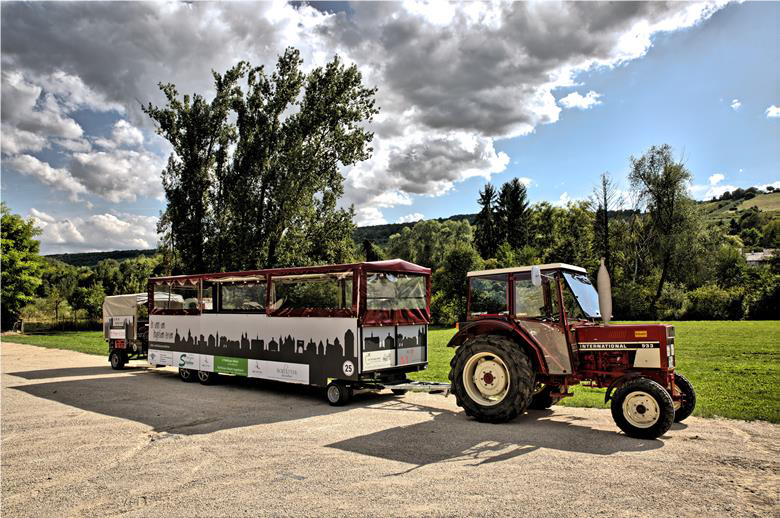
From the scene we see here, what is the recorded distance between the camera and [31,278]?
139 feet

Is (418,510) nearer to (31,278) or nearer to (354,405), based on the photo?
(354,405)

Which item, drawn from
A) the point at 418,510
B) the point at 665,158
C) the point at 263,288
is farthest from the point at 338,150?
the point at 665,158

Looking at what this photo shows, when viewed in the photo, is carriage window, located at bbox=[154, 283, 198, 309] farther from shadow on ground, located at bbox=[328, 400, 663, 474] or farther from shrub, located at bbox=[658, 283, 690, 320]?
shrub, located at bbox=[658, 283, 690, 320]

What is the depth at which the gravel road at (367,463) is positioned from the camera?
5.27 m

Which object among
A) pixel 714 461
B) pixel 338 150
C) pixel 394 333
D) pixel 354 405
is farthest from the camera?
pixel 338 150

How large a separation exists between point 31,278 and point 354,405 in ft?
140

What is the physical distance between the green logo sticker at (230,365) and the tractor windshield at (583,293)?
845 centimetres

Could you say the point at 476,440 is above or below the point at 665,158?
below

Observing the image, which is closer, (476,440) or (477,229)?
(476,440)

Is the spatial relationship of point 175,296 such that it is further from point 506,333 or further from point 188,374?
point 506,333

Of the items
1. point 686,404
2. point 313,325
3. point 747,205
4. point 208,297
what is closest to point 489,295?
point 686,404

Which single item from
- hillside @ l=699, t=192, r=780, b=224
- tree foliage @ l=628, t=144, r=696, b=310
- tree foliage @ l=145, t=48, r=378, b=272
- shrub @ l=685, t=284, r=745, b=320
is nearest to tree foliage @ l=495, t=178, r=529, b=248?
tree foliage @ l=628, t=144, r=696, b=310

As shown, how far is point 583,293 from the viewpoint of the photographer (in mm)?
9008

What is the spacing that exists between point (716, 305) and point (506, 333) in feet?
122
